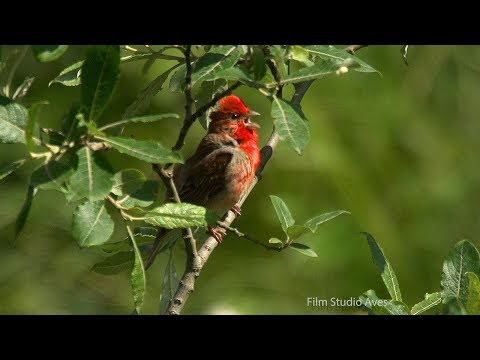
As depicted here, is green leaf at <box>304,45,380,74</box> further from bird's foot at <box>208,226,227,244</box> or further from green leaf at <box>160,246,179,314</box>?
bird's foot at <box>208,226,227,244</box>

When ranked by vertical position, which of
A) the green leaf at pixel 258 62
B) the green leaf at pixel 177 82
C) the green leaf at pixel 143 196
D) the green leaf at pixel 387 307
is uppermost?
the green leaf at pixel 177 82

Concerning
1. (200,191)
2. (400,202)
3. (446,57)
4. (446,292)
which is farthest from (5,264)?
(446,292)

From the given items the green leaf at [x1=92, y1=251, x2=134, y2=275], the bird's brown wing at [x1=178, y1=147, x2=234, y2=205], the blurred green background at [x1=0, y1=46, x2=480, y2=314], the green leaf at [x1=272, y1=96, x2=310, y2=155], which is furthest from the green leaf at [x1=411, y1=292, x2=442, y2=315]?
the blurred green background at [x1=0, y1=46, x2=480, y2=314]

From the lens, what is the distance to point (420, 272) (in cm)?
655

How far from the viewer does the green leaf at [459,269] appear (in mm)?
3092

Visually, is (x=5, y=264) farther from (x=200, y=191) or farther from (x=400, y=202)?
(x=400, y=202)

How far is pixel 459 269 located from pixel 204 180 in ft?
7.41

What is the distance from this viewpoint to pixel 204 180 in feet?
A: 17.1

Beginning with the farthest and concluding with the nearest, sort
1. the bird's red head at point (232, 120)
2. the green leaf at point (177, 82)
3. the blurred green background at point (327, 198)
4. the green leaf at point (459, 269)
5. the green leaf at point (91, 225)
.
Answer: the blurred green background at point (327, 198) → the bird's red head at point (232, 120) → the green leaf at point (177, 82) → the green leaf at point (459, 269) → the green leaf at point (91, 225)

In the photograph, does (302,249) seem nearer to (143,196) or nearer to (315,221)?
(315,221)

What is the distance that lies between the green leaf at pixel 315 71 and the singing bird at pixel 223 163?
2.14 m

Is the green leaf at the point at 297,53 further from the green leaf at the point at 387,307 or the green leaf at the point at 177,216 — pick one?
the green leaf at the point at 387,307

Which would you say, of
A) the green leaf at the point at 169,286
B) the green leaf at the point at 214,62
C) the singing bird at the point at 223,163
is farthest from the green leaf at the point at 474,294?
the singing bird at the point at 223,163

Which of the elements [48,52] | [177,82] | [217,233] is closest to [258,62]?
[48,52]
